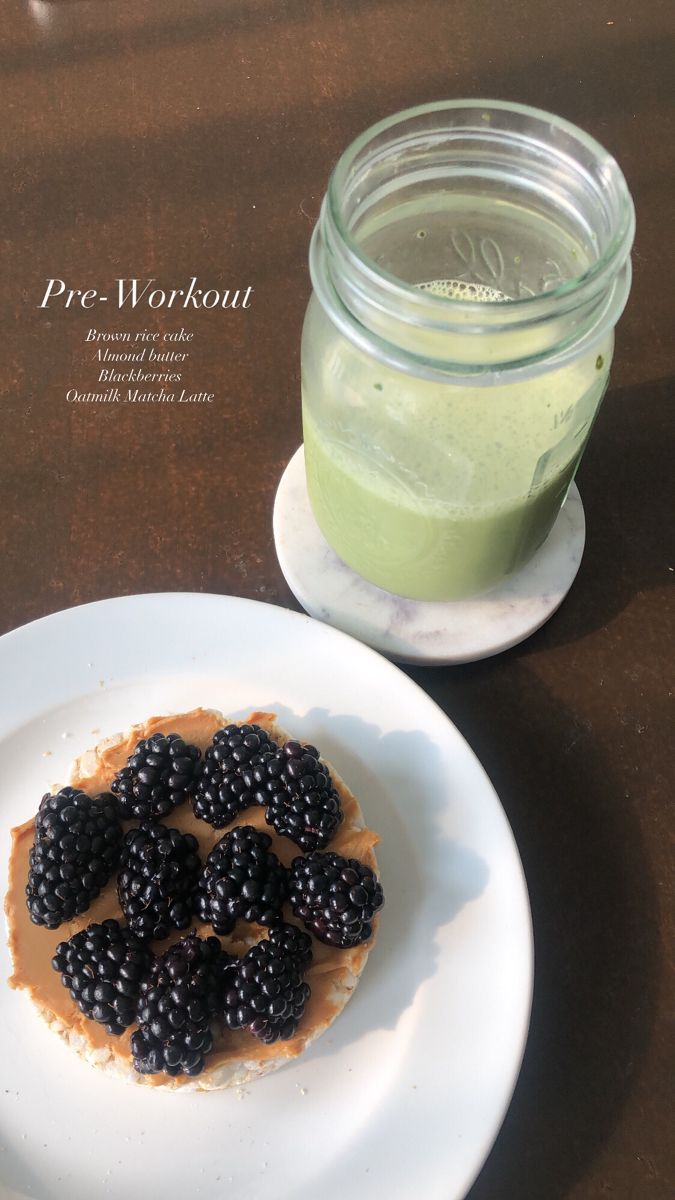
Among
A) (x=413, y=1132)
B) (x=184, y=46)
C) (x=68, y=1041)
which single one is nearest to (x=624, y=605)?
(x=413, y=1132)

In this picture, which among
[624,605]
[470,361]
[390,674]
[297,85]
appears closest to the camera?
[470,361]

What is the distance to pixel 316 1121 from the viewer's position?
35.9 inches

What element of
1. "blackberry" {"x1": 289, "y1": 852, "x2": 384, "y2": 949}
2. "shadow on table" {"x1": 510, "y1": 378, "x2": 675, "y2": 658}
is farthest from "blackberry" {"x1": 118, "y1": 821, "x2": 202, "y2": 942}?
"shadow on table" {"x1": 510, "y1": 378, "x2": 675, "y2": 658}

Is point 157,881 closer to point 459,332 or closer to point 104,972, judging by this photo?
point 104,972

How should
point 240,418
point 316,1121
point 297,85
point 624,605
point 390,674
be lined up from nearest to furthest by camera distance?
point 316,1121 → point 390,674 → point 624,605 → point 240,418 → point 297,85

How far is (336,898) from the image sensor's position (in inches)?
35.1

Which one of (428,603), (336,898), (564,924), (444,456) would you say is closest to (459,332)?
(444,456)

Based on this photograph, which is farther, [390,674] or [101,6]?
[101,6]

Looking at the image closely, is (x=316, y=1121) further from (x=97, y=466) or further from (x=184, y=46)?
(x=184, y=46)

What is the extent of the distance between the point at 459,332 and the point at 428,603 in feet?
1.42

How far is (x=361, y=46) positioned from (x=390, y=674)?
45.6 inches

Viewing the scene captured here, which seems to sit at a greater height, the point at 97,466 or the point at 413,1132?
the point at 97,466

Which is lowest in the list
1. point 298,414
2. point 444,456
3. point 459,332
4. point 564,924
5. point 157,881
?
point 564,924

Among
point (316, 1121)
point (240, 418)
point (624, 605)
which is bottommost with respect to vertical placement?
point (316, 1121)
